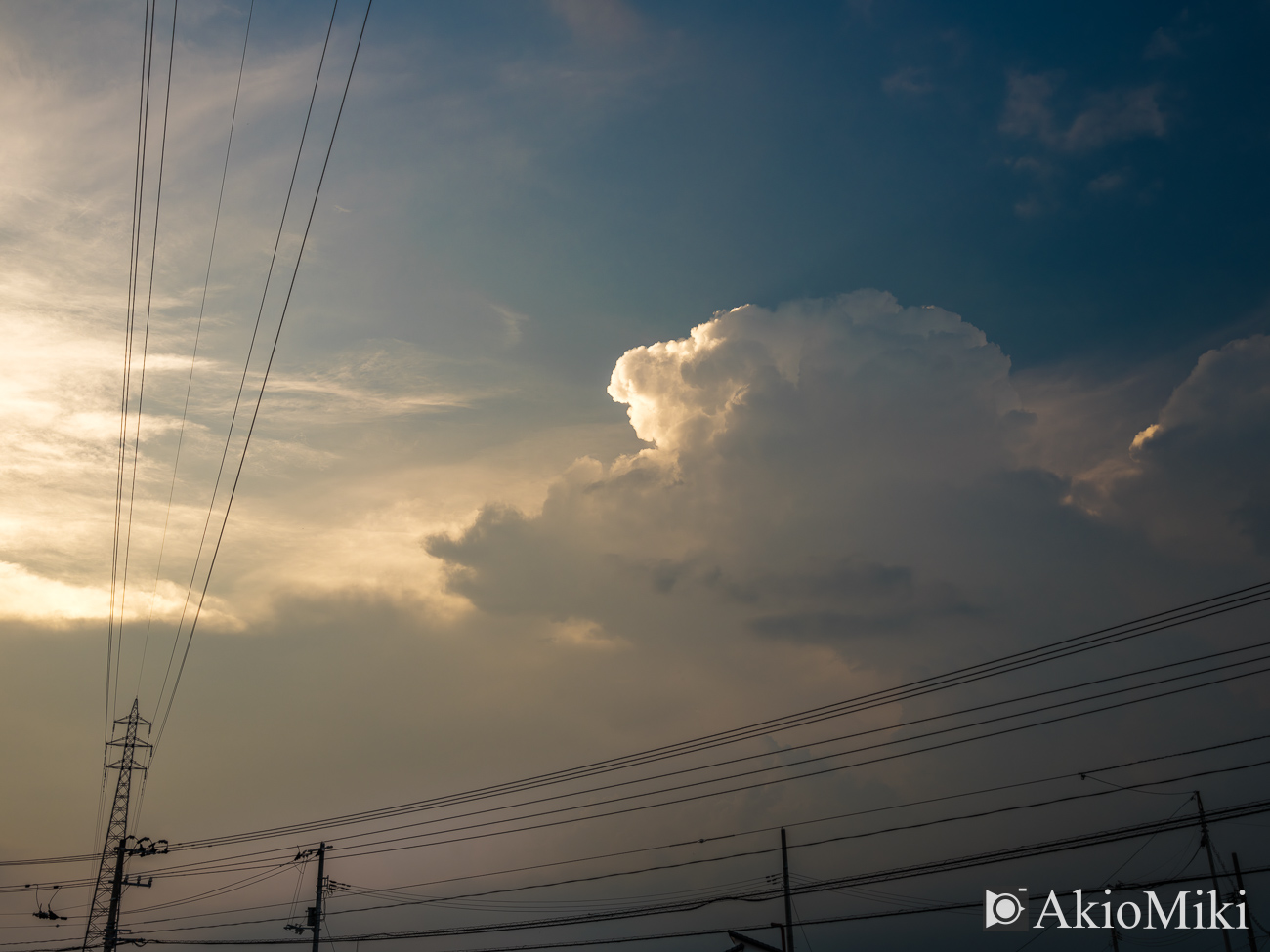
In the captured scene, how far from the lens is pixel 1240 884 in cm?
4291

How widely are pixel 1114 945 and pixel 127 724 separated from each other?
214ft

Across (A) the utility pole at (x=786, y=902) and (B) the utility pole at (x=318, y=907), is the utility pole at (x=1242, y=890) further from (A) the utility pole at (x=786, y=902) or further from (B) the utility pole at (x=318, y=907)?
(B) the utility pole at (x=318, y=907)

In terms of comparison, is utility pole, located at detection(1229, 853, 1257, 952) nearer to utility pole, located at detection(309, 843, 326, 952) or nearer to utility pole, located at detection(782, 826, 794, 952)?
utility pole, located at detection(782, 826, 794, 952)

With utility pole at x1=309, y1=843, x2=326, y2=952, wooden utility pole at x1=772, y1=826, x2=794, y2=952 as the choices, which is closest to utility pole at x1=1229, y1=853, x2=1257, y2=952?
wooden utility pole at x1=772, y1=826, x2=794, y2=952

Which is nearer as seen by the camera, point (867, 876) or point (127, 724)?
point (867, 876)

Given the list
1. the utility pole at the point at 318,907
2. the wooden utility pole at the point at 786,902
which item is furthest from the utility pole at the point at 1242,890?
the utility pole at the point at 318,907

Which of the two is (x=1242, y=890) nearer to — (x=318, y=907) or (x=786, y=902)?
(x=786, y=902)

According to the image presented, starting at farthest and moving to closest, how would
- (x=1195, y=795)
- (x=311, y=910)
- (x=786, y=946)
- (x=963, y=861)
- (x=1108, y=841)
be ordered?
1. (x=311, y=910)
2. (x=1195, y=795)
3. (x=786, y=946)
4. (x=963, y=861)
5. (x=1108, y=841)

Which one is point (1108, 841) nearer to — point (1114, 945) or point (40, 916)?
point (1114, 945)

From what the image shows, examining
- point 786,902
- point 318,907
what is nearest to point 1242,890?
point 786,902

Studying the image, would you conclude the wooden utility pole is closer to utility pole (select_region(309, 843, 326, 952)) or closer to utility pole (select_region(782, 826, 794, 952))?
utility pole (select_region(782, 826, 794, 952))

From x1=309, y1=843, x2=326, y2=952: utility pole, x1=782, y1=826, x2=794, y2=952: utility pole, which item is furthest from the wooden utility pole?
x1=309, y1=843, x2=326, y2=952: utility pole

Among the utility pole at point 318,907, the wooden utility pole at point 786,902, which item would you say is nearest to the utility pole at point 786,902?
the wooden utility pole at point 786,902

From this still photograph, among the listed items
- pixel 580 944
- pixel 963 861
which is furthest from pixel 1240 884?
pixel 580 944
